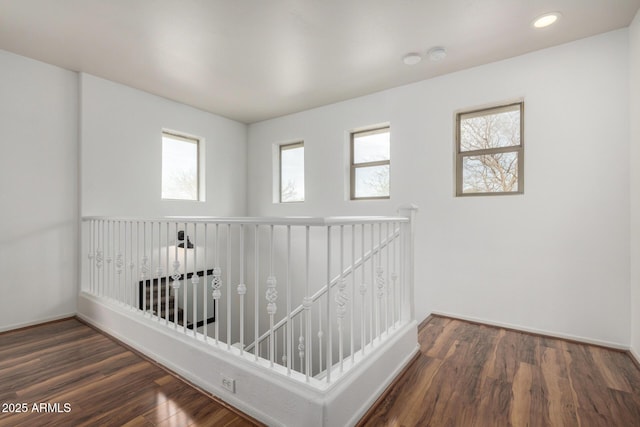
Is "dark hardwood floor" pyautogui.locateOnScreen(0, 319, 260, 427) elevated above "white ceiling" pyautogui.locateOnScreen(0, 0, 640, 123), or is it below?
below

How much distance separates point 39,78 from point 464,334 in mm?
4576

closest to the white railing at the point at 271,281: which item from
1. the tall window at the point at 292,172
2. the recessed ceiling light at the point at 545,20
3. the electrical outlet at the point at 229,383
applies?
the electrical outlet at the point at 229,383

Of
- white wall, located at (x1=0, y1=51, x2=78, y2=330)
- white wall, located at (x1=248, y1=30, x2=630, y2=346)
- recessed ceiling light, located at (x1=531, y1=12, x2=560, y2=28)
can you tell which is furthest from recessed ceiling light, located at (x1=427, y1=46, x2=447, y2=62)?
white wall, located at (x1=0, y1=51, x2=78, y2=330)

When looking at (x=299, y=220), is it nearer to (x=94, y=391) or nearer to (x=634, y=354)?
(x=94, y=391)

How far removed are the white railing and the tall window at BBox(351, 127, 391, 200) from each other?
1.55ft

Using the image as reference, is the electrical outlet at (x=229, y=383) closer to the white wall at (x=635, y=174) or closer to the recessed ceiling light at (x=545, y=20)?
the white wall at (x=635, y=174)

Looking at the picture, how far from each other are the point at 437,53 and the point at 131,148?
131 inches

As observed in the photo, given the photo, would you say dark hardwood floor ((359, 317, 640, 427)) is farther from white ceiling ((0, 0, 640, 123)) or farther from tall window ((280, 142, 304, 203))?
tall window ((280, 142, 304, 203))

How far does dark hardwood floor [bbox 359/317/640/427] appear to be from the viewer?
1630 mm

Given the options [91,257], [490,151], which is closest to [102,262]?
[91,257]

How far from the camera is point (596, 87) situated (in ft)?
8.36

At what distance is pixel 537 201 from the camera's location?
2771mm

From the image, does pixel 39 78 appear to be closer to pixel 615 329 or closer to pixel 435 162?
pixel 435 162

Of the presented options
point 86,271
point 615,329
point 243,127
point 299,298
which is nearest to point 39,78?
point 86,271
